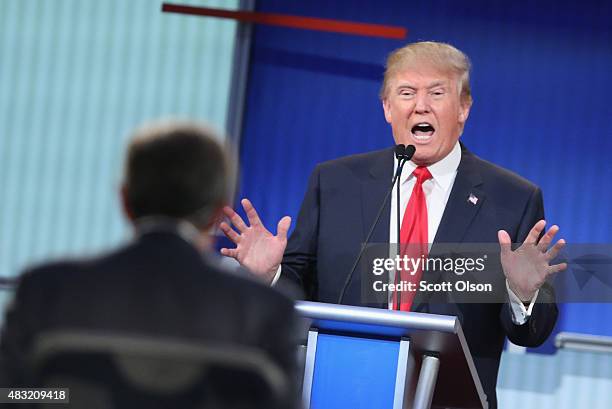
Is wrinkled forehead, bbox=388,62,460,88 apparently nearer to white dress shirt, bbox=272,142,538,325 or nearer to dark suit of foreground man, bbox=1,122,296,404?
white dress shirt, bbox=272,142,538,325

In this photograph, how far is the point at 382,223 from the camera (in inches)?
126

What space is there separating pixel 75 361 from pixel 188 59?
4449 millimetres

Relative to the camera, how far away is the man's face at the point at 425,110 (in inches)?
134

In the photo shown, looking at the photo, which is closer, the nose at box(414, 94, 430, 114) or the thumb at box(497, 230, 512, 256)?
the thumb at box(497, 230, 512, 256)

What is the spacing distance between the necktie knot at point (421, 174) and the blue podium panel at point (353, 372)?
1.05 meters

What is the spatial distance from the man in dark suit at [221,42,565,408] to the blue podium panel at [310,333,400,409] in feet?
1.44

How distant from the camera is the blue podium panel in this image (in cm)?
227

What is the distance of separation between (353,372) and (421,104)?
4.45 ft

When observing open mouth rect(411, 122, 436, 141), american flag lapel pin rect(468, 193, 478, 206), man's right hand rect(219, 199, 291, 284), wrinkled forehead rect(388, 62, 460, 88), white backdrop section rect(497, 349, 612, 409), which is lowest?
white backdrop section rect(497, 349, 612, 409)

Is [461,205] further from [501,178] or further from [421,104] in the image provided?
[421,104]

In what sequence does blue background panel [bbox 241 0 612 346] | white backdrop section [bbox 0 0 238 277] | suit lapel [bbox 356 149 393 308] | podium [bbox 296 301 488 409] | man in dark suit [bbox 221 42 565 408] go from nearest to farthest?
podium [bbox 296 301 488 409] → man in dark suit [bbox 221 42 565 408] → suit lapel [bbox 356 149 393 308] → blue background panel [bbox 241 0 612 346] → white backdrop section [bbox 0 0 238 277]

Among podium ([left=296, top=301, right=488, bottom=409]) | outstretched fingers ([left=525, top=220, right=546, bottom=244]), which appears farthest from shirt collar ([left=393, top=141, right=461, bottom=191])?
podium ([left=296, top=301, right=488, bottom=409])

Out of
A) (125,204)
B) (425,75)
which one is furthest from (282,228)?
(125,204)

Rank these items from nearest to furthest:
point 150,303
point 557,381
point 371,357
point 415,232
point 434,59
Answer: point 150,303
point 371,357
point 415,232
point 434,59
point 557,381
